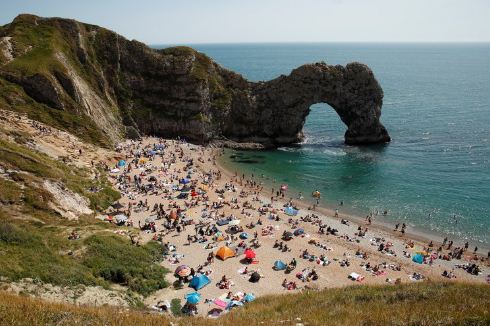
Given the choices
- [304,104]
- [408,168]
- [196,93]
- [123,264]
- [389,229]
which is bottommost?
[389,229]

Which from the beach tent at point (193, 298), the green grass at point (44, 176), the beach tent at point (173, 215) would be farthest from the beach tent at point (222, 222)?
the beach tent at point (193, 298)

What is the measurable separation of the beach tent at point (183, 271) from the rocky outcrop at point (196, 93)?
50.4m

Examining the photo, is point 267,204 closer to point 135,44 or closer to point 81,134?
point 81,134

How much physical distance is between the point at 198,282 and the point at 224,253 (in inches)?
261

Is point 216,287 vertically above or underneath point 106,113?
underneath

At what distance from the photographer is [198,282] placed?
104 ft

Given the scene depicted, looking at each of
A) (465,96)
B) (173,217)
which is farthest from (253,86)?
(465,96)

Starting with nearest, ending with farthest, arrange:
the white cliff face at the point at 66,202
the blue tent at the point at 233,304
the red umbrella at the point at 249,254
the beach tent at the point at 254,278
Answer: the blue tent at the point at 233,304 → the beach tent at the point at 254,278 → the white cliff face at the point at 66,202 → the red umbrella at the point at 249,254

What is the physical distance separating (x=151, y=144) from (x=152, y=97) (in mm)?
13590

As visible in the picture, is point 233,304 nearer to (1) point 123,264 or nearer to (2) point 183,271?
(2) point 183,271

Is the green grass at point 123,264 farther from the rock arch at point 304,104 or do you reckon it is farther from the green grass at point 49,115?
the rock arch at point 304,104

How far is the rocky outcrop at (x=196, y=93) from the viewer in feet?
259

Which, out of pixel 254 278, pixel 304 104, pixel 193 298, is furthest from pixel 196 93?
pixel 193 298

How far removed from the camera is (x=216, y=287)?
106 ft
